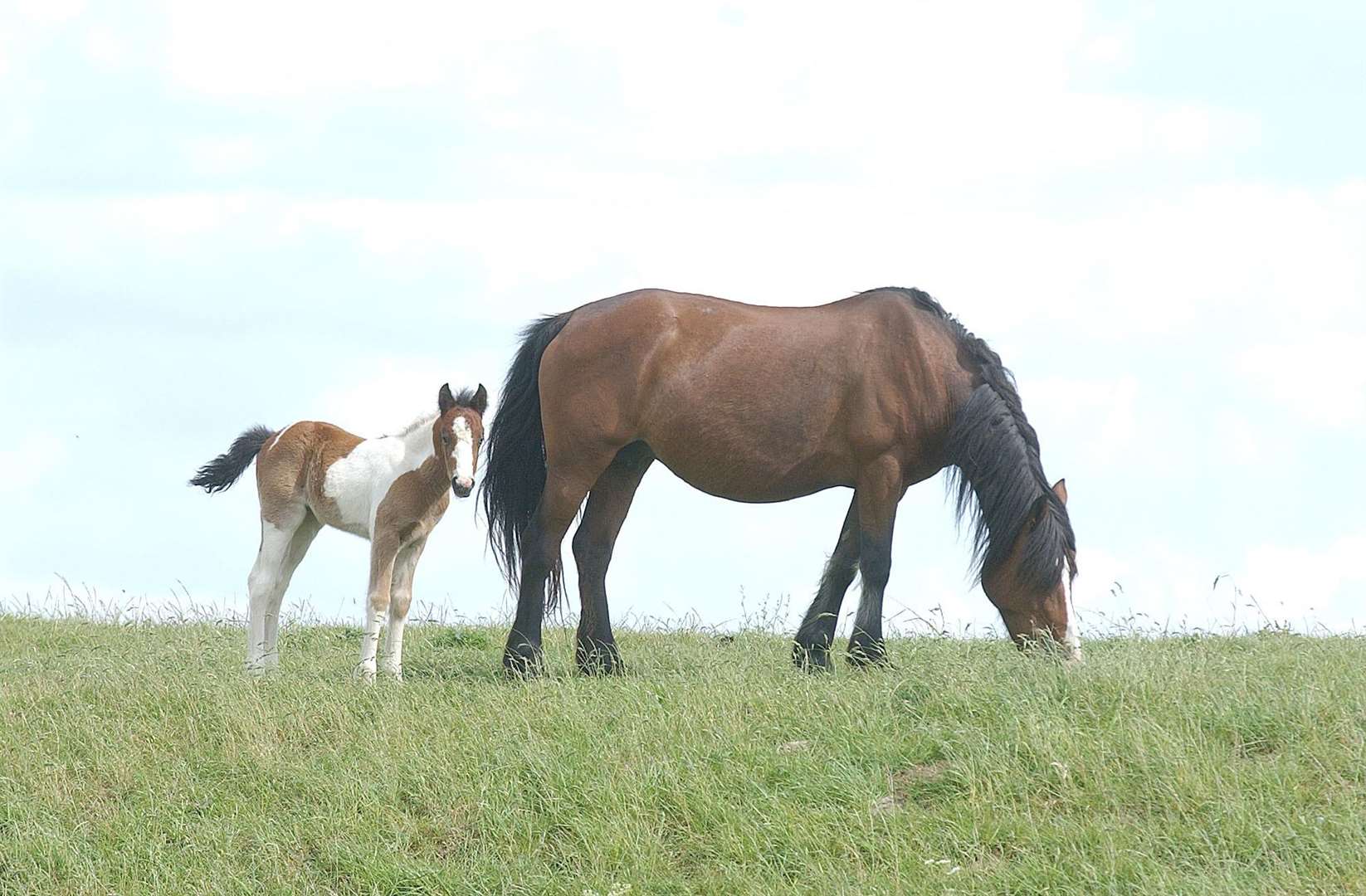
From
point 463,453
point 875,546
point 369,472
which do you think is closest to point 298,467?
point 369,472

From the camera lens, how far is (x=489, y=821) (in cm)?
743

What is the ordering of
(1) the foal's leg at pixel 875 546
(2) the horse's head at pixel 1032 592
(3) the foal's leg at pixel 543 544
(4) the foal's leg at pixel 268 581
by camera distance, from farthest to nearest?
(4) the foal's leg at pixel 268 581 < (3) the foal's leg at pixel 543 544 < (1) the foal's leg at pixel 875 546 < (2) the horse's head at pixel 1032 592

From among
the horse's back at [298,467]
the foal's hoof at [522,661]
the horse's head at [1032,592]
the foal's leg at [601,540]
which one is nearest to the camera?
the horse's head at [1032,592]

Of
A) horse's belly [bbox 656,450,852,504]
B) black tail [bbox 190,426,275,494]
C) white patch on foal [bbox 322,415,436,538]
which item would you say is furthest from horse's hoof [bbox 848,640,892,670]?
black tail [bbox 190,426,275,494]

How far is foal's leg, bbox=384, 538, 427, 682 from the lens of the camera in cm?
1049

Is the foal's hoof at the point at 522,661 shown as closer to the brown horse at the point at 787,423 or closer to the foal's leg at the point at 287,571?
the brown horse at the point at 787,423

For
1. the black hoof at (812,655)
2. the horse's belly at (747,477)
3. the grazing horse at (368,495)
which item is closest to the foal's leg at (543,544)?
the horse's belly at (747,477)

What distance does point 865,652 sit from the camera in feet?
33.2

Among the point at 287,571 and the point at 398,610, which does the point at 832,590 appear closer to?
the point at 398,610

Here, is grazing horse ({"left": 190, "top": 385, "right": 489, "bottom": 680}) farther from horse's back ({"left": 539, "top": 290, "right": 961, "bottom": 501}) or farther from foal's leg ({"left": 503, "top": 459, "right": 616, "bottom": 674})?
horse's back ({"left": 539, "top": 290, "right": 961, "bottom": 501})

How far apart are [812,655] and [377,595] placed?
10.4 feet

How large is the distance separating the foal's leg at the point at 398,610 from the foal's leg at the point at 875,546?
326 centimetres

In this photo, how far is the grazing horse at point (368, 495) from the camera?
10.2 metres

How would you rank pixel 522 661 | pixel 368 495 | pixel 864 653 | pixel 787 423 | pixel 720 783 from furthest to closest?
pixel 368 495 < pixel 522 661 < pixel 787 423 < pixel 864 653 < pixel 720 783
